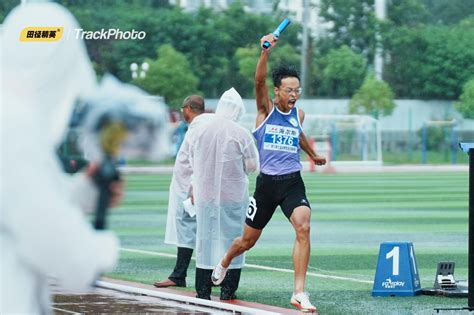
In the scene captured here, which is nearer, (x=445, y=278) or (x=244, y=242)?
(x=244, y=242)

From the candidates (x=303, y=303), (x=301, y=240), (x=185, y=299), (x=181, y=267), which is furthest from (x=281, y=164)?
(x=181, y=267)

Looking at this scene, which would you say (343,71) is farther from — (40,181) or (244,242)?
(40,181)

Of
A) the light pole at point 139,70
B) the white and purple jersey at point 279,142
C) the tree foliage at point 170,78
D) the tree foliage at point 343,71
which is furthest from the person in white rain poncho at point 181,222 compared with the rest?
the tree foliage at point 343,71

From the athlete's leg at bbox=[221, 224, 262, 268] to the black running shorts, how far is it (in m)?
0.04

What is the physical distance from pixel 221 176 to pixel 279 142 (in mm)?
661

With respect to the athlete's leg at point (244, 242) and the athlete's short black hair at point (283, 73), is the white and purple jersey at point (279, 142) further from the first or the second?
the athlete's leg at point (244, 242)

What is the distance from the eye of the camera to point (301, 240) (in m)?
10.1

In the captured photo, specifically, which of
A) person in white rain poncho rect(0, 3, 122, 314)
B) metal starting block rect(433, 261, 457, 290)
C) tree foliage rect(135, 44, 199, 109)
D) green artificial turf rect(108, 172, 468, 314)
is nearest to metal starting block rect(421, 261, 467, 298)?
metal starting block rect(433, 261, 457, 290)

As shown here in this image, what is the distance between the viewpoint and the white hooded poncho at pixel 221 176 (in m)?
10.7

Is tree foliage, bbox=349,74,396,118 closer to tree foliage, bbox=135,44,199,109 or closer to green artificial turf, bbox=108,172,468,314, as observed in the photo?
tree foliage, bbox=135,44,199,109

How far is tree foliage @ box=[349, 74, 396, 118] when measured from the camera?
5666 centimetres

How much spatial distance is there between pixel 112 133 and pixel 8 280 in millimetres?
416

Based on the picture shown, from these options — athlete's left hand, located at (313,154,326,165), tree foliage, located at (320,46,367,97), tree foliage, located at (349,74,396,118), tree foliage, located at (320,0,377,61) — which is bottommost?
athlete's left hand, located at (313,154,326,165)

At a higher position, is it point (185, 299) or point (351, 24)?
point (351, 24)
